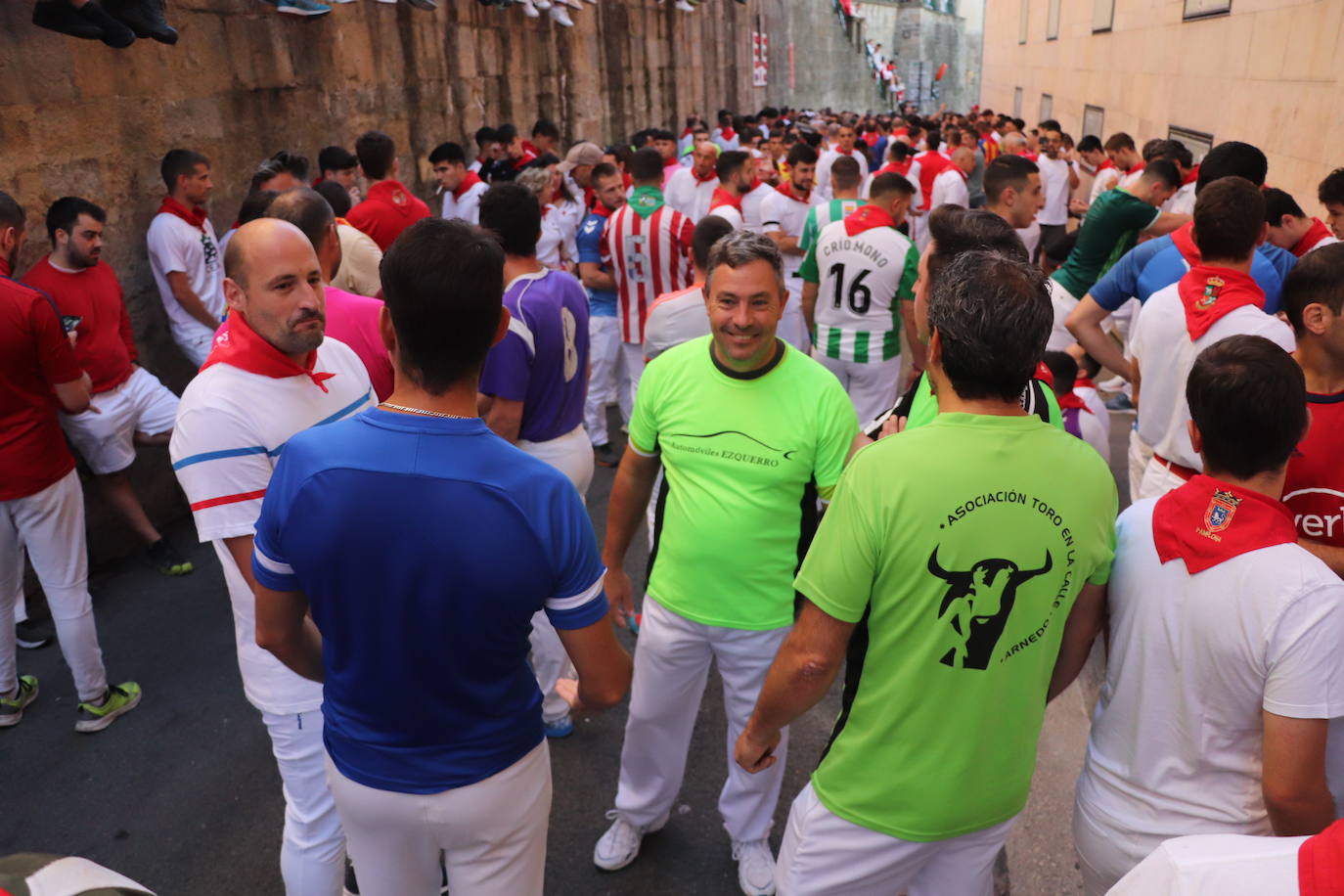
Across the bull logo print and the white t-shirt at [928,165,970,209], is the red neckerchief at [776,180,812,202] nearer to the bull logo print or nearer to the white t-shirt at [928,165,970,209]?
the white t-shirt at [928,165,970,209]

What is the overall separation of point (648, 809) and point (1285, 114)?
8.65 m

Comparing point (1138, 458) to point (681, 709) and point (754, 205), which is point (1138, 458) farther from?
point (754, 205)

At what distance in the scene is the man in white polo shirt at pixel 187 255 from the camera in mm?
5562

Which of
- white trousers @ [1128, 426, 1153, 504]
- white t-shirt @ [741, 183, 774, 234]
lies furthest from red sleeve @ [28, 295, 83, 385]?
white t-shirt @ [741, 183, 774, 234]

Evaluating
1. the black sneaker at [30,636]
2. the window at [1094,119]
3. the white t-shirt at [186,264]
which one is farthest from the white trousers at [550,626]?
the window at [1094,119]

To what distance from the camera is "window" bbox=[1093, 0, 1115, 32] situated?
54.3ft

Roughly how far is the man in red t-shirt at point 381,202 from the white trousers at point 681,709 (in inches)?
146

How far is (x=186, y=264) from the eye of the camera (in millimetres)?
5652

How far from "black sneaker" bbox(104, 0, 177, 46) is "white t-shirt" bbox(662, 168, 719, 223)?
16.0 ft

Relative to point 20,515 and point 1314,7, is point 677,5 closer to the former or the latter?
point 1314,7

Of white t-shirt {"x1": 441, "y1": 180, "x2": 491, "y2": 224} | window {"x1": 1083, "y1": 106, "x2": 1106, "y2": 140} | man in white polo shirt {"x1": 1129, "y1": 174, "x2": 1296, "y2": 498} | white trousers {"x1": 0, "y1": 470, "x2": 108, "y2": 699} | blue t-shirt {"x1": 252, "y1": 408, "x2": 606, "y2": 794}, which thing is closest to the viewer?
blue t-shirt {"x1": 252, "y1": 408, "x2": 606, "y2": 794}

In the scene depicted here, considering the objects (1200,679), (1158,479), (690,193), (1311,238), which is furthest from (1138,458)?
(690,193)

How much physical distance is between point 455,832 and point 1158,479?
2.79 meters

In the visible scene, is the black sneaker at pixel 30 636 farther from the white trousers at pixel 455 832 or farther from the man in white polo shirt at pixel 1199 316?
the man in white polo shirt at pixel 1199 316
